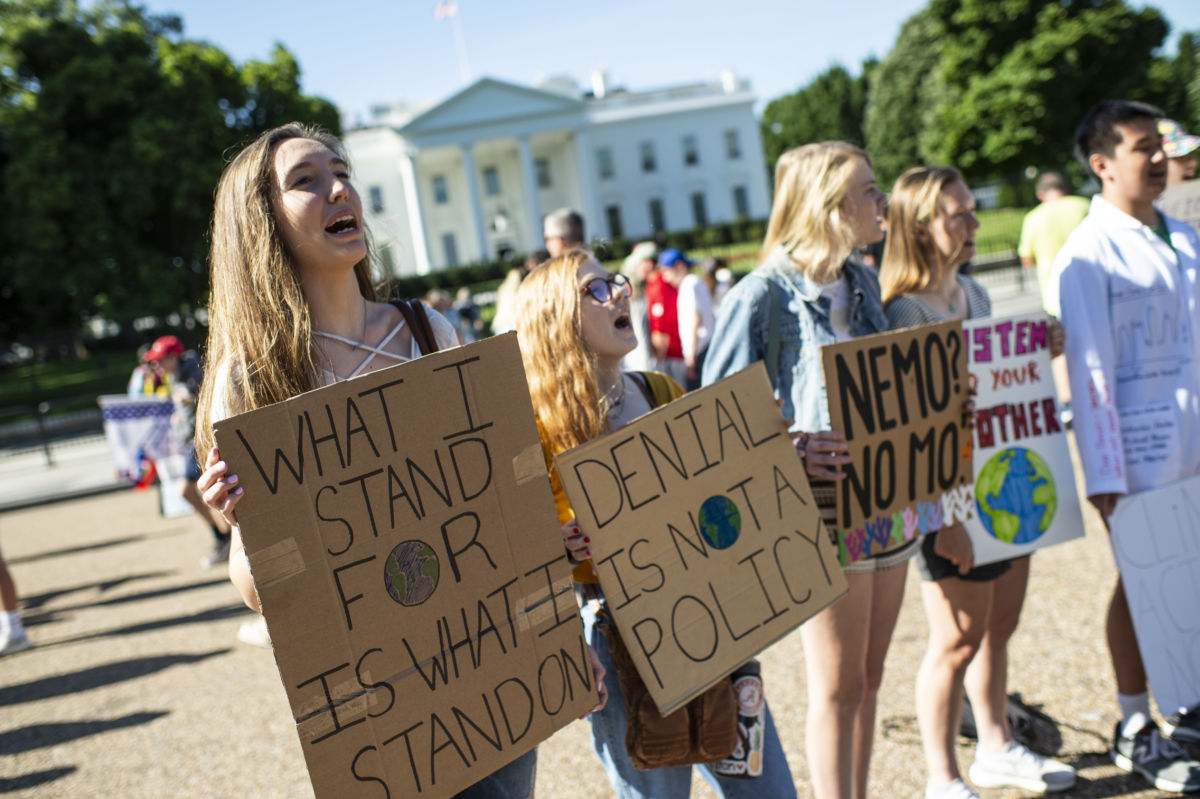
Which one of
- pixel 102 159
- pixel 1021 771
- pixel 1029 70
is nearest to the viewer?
pixel 1021 771

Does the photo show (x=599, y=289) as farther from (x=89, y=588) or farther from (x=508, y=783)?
(x=89, y=588)

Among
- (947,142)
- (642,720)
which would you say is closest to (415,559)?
(642,720)

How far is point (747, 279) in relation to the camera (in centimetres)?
279

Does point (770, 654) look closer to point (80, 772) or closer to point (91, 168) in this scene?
point (80, 772)

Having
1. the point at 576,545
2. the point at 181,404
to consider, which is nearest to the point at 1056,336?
the point at 576,545

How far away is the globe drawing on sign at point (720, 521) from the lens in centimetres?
220

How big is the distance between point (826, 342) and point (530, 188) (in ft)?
199

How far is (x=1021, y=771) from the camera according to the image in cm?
304

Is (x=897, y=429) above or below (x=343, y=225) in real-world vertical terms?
below

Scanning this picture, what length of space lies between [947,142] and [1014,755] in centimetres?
3930

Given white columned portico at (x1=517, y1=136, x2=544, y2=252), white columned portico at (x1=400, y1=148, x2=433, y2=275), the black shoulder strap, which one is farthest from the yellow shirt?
white columned portico at (x1=400, y1=148, x2=433, y2=275)

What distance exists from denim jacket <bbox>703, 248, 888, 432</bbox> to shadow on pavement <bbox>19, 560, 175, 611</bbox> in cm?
683

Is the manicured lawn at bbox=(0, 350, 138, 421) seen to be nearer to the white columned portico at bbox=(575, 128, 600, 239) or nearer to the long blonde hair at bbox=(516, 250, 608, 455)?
the long blonde hair at bbox=(516, 250, 608, 455)

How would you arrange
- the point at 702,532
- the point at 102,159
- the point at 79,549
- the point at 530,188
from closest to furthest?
1. the point at 702,532
2. the point at 79,549
3. the point at 102,159
4. the point at 530,188
